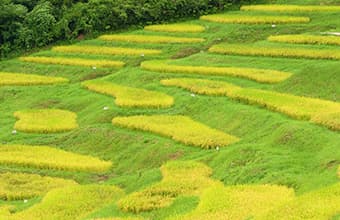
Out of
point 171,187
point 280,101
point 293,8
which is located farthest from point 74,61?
point 171,187

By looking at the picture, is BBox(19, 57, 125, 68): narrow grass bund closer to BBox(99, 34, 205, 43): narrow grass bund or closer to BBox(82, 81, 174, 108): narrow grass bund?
BBox(99, 34, 205, 43): narrow grass bund

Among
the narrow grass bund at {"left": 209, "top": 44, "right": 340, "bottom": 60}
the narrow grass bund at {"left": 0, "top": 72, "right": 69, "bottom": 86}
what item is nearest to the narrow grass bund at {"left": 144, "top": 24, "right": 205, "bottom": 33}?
the narrow grass bund at {"left": 209, "top": 44, "right": 340, "bottom": 60}

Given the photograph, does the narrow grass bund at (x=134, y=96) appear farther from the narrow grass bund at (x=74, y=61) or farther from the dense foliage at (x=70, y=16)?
the dense foliage at (x=70, y=16)

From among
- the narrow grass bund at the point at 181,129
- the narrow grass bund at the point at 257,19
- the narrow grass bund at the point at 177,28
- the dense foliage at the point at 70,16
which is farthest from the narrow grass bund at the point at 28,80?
the narrow grass bund at the point at 257,19

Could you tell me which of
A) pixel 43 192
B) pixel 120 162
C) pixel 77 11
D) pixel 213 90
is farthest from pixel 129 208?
pixel 77 11

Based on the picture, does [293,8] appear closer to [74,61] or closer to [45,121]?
[74,61]
